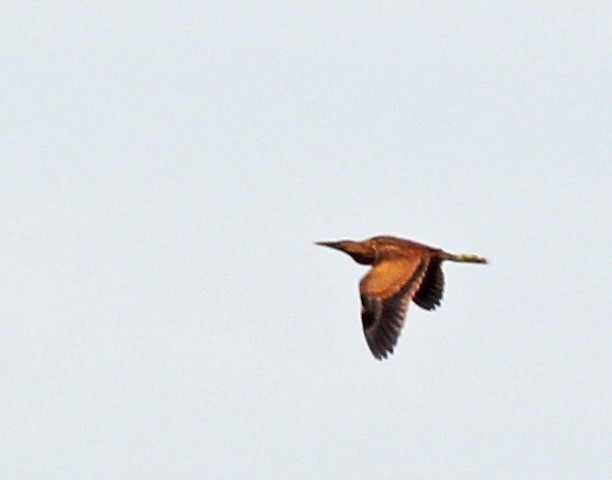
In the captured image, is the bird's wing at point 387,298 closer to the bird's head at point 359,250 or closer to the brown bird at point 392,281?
the brown bird at point 392,281

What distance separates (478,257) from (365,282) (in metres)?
2.62

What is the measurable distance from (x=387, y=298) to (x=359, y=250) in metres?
2.75

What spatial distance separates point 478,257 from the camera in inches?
3292

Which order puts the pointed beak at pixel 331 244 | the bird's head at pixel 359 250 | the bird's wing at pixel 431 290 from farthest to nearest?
the pointed beak at pixel 331 244 < the bird's head at pixel 359 250 < the bird's wing at pixel 431 290

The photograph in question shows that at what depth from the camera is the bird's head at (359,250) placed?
3297 inches

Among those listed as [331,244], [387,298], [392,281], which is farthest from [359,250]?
[387,298]

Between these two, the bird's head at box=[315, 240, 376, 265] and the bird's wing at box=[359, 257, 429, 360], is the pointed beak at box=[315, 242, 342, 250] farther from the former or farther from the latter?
the bird's wing at box=[359, 257, 429, 360]

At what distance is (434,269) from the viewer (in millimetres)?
83062

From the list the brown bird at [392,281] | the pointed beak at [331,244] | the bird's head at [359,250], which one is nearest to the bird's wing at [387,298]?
the brown bird at [392,281]

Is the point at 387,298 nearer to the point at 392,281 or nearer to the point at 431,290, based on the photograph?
the point at 392,281

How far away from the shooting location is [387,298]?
267 feet

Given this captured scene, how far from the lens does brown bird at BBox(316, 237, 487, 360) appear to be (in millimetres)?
81000

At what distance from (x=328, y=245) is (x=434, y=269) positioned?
2.57 metres

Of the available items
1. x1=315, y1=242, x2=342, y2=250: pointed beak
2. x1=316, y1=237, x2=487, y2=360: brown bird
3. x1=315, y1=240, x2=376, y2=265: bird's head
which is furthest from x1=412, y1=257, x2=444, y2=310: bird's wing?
x1=315, y1=242, x2=342, y2=250: pointed beak
